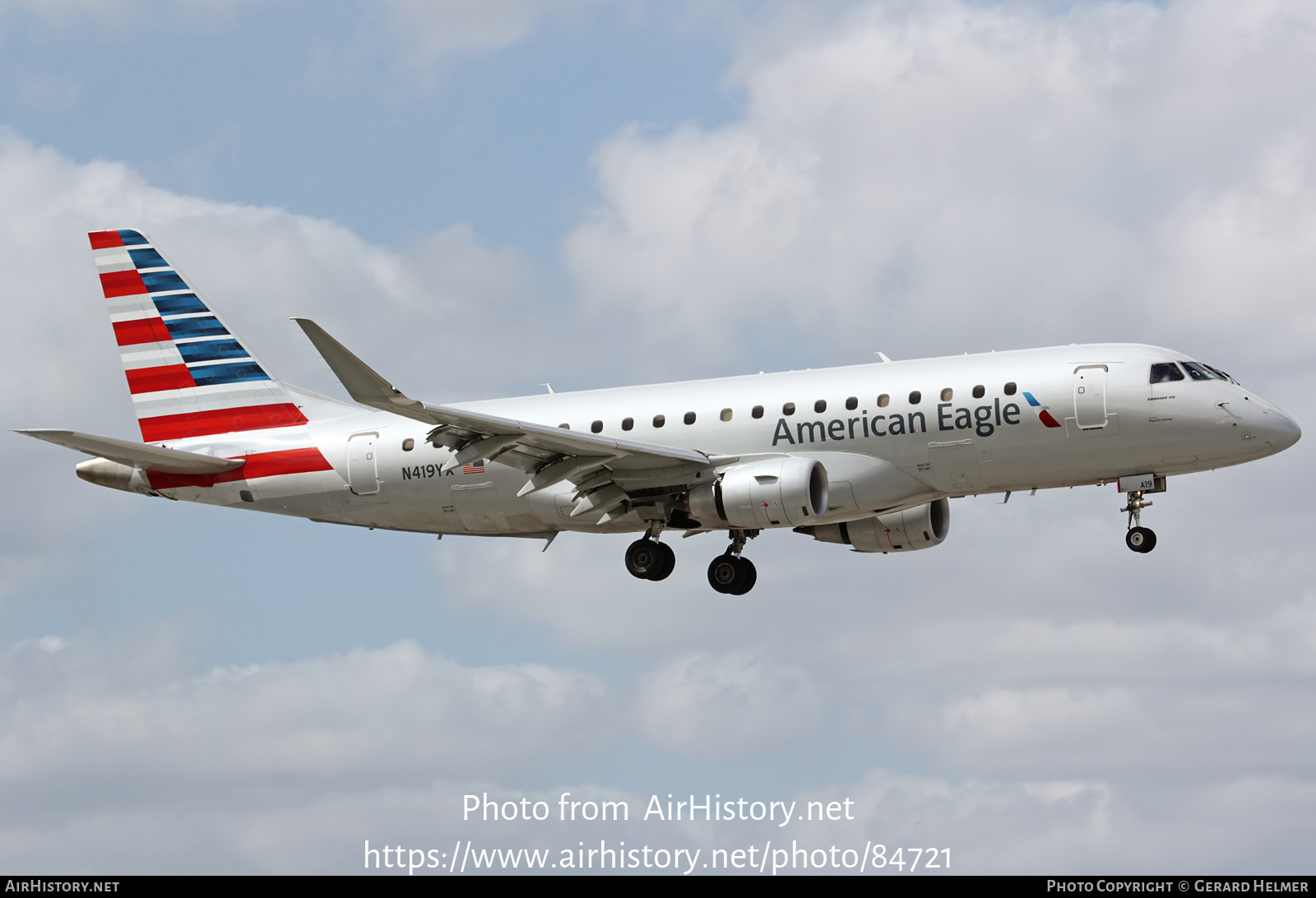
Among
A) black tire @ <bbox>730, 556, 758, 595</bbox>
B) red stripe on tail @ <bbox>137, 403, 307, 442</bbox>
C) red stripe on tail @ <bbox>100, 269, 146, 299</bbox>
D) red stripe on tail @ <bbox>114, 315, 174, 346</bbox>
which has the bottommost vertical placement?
black tire @ <bbox>730, 556, 758, 595</bbox>

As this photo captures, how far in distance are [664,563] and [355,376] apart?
35.4ft

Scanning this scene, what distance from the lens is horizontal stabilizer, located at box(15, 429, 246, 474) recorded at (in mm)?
39500

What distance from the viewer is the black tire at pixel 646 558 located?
40.6 m

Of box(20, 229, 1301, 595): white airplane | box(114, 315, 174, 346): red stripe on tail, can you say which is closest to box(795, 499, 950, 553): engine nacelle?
box(20, 229, 1301, 595): white airplane

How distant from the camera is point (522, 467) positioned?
39219 millimetres

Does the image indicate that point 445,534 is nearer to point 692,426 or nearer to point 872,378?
point 692,426

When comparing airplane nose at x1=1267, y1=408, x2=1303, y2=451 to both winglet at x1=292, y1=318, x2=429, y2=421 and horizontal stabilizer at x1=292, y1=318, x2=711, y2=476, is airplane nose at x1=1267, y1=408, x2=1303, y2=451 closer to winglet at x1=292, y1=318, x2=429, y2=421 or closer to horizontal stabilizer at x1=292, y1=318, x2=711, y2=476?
horizontal stabilizer at x1=292, y1=318, x2=711, y2=476

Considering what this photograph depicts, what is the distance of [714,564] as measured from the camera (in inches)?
1644

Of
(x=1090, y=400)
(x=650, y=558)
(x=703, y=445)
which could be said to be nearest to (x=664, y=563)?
(x=650, y=558)

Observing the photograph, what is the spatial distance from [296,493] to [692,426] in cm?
1062

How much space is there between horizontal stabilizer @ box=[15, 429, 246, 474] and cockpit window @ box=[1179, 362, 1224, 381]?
2330 cm

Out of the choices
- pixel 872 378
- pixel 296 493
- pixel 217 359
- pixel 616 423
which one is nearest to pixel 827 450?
pixel 872 378

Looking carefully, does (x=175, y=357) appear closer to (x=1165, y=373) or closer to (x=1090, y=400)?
(x=1090, y=400)

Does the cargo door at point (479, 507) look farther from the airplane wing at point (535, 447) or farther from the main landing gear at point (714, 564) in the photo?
the main landing gear at point (714, 564)
